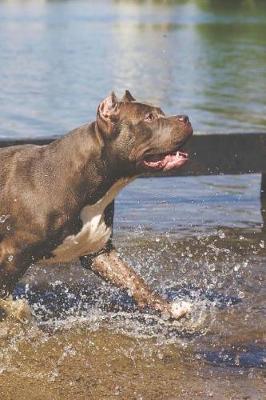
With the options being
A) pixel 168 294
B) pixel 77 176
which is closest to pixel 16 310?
pixel 77 176

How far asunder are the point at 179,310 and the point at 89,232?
3.25ft

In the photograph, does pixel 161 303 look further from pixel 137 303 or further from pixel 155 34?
pixel 155 34

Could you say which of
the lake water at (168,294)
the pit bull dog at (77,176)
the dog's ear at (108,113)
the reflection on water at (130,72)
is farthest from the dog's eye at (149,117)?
the reflection on water at (130,72)

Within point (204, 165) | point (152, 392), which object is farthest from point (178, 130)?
point (204, 165)

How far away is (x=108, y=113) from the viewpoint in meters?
6.50

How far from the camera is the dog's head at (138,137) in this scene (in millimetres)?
6488

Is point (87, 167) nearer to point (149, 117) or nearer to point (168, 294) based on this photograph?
point (149, 117)

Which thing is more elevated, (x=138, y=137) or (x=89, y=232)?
(x=138, y=137)

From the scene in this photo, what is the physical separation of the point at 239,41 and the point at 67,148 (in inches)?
1444

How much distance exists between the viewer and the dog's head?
21.3ft

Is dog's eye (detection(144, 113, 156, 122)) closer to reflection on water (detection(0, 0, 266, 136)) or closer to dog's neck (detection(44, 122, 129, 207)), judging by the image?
dog's neck (detection(44, 122, 129, 207))

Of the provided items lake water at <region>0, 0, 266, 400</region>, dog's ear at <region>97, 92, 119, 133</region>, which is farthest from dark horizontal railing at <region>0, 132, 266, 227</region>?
dog's ear at <region>97, 92, 119, 133</region>

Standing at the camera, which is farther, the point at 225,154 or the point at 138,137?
the point at 225,154

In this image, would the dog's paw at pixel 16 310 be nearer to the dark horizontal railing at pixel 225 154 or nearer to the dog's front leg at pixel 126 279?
the dog's front leg at pixel 126 279
